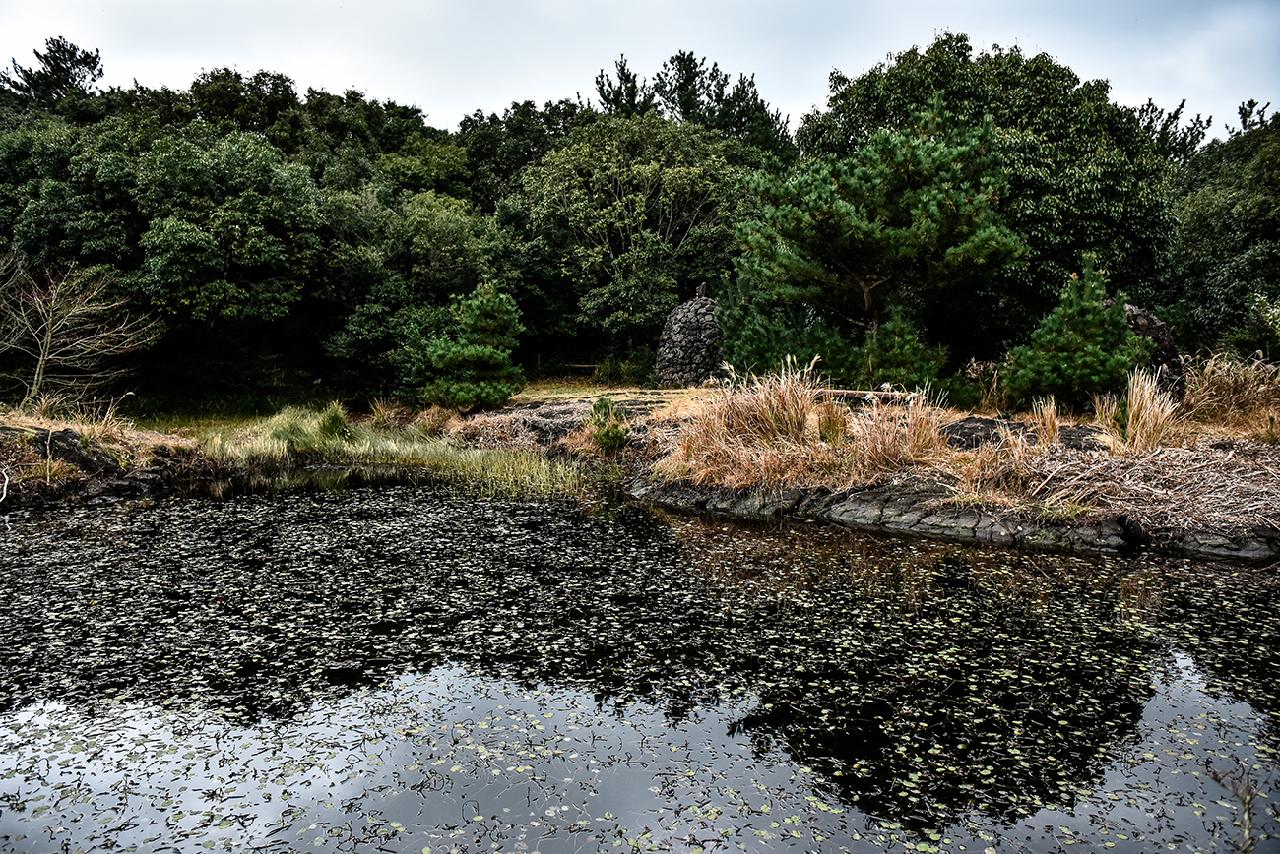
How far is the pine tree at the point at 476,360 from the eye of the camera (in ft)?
53.9

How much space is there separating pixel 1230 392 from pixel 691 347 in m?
10.9

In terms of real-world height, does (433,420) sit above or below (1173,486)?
below

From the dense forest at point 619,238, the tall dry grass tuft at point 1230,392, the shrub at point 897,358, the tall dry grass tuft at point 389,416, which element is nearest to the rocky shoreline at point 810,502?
the shrub at point 897,358

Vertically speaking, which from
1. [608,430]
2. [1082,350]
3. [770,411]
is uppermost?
[1082,350]

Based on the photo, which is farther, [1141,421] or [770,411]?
[770,411]

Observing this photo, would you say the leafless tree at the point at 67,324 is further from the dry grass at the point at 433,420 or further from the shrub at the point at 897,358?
the shrub at the point at 897,358

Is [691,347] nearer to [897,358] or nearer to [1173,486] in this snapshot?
[897,358]

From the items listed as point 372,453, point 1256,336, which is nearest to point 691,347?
point 372,453

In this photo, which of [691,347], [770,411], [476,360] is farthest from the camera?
[691,347]

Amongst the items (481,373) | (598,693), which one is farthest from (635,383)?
(598,693)

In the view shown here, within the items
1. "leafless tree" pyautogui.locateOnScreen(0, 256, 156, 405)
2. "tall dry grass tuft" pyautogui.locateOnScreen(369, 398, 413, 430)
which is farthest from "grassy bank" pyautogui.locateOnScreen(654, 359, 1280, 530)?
"leafless tree" pyautogui.locateOnScreen(0, 256, 156, 405)

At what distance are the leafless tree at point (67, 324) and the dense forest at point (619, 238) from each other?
11cm

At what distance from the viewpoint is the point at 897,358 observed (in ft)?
38.5

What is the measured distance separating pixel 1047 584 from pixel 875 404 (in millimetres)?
3518
